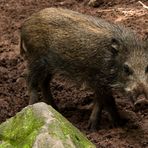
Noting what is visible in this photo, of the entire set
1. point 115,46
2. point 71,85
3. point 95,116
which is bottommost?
point 95,116

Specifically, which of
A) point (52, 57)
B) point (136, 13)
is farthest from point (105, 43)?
point (136, 13)

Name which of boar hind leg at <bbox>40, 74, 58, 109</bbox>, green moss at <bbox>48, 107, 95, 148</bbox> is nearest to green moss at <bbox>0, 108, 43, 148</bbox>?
green moss at <bbox>48, 107, 95, 148</bbox>

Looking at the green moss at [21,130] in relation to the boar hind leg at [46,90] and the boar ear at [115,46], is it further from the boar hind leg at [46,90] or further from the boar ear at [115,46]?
the boar hind leg at [46,90]

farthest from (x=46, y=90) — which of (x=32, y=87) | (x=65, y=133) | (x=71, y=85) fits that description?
(x=65, y=133)

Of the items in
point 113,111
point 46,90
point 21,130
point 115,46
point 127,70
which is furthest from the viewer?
point 46,90

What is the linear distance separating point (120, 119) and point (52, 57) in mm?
1074

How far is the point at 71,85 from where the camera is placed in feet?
25.6

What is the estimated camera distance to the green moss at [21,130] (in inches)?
207

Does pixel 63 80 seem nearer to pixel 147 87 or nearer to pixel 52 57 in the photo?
pixel 52 57

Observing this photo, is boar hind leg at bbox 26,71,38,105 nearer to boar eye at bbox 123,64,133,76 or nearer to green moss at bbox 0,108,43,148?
boar eye at bbox 123,64,133,76

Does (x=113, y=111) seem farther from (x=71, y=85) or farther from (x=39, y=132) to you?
Result: (x=39, y=132)

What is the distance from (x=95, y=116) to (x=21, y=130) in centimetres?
167

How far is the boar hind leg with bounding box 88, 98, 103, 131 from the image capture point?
269 inches

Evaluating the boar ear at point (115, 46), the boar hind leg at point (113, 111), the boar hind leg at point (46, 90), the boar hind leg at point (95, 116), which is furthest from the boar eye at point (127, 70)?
the boar hind leg at point (46, 90)
